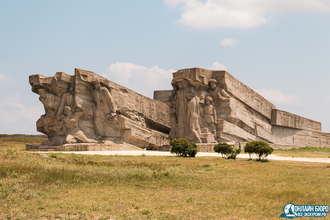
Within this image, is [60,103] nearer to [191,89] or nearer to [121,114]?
[121,114]

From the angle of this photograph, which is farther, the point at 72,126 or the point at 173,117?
the point at 173,117

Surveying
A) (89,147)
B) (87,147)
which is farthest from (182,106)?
(87,147)

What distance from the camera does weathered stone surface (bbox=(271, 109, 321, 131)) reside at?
28.1 metres

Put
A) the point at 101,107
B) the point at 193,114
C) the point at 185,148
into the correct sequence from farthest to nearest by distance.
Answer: the point at 193,114 < the point at 101,107 < the point at 185,148

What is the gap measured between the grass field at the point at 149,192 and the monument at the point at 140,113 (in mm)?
11762

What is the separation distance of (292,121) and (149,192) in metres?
25.5

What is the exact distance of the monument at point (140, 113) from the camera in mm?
21906

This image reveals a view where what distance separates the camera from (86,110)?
22.1 meters

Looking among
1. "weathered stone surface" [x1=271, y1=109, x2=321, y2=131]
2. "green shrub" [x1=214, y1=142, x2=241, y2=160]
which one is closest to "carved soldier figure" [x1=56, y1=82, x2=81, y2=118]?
"green shrub" [x1=214, y1=142, x2=241, y2=160]

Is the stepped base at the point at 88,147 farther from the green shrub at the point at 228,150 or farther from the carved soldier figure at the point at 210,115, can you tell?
the green shrub at the point at 228,150

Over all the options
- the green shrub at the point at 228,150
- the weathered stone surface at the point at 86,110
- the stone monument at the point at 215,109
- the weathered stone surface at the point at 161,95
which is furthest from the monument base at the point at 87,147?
the weathered stone surface at the point at 161,95

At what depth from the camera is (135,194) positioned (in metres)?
6.77

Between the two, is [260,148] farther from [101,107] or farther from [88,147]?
[101,107]

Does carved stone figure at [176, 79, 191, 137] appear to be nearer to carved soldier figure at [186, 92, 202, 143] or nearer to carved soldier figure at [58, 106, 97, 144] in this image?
carved soldier figure at [186, 92, 202, 143]
